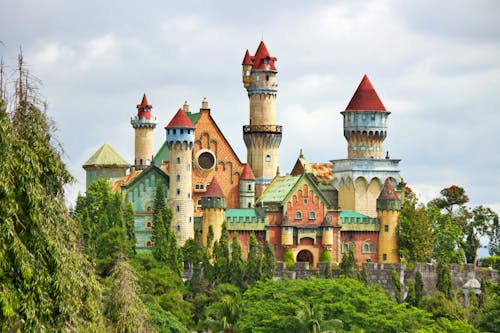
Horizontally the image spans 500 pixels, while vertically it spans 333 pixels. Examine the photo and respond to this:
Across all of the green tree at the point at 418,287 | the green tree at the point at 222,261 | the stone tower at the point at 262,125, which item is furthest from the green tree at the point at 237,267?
the stone tower at the point at 262,125

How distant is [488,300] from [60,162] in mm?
66310

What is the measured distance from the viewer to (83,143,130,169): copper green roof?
129000mm

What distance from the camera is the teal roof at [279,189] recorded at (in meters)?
111

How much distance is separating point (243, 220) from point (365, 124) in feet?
46.1

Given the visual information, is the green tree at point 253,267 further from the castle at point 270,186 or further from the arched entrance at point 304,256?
the arched entrance at point 304,256

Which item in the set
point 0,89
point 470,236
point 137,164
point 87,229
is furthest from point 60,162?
point 470,236

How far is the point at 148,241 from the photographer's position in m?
107

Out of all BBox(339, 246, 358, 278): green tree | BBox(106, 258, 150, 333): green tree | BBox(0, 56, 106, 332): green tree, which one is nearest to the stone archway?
BBox(339, 246, 358, 278): green tree

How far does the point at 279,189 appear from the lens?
4424 inches

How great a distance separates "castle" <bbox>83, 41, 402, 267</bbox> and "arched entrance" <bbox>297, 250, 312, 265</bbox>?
10cm

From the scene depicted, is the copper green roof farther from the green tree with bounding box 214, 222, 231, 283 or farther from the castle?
the green tree with bounding box 214, 222, 231, 283

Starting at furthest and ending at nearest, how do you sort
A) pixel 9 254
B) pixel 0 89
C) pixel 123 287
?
pixel 123 287 → pixel 0 89 → pixel 9 254

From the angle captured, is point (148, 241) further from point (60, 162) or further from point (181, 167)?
point (60, 162)

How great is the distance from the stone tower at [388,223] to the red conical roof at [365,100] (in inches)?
321
